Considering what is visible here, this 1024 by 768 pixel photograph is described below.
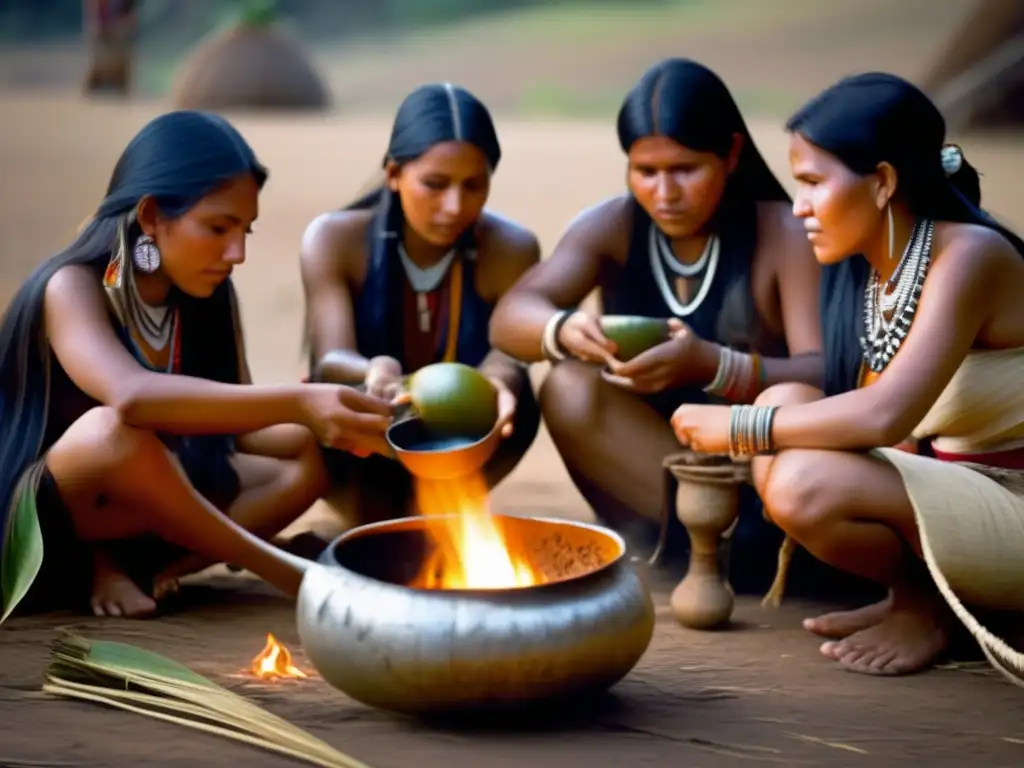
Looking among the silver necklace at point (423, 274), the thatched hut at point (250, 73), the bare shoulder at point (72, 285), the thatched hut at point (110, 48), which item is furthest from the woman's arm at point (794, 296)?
the thatched hut at point (110, 48)

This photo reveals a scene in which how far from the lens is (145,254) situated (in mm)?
3496

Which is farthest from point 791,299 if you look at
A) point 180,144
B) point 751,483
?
point 180,144

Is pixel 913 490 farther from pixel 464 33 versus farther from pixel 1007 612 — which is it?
pixel 464 33

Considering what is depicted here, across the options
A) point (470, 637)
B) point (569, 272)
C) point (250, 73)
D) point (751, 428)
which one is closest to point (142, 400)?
point (470, 637)

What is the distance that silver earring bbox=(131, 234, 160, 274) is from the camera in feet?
11.5

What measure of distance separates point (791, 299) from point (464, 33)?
1870 cm

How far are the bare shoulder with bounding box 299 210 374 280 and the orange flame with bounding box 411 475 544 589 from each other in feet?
3.69

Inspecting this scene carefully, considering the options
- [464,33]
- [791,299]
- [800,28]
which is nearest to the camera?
[791,299]

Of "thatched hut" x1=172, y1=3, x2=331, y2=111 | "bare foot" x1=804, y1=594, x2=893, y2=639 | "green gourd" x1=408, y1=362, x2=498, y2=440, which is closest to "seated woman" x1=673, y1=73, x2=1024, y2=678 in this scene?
"bare foot" x1=804, y1=594, x2=893, y2=639

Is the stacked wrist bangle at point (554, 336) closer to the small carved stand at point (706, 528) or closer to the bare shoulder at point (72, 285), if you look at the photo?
the small carved stand at point (706, 528)

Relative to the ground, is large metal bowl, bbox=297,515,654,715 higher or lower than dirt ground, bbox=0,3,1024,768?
higher

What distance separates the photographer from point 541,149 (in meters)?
13.2

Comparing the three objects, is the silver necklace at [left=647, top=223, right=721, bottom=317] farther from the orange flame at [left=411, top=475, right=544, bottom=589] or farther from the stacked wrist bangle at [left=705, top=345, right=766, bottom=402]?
the orange flame at [left=411, top=475, right=544, bottom=589]

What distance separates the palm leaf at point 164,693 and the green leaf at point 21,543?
10.0 inches
